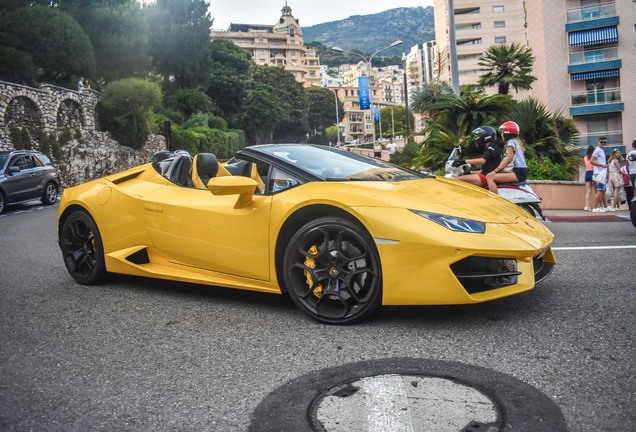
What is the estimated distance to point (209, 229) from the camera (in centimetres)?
427

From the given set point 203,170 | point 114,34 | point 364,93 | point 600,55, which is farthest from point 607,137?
point 203,170

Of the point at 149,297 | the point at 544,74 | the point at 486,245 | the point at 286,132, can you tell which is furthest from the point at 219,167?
the point at 286,132

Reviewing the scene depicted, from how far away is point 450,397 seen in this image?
8.34ft

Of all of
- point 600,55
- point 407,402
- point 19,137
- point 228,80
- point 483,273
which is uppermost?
point 228,80

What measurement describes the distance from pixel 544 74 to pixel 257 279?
152ft

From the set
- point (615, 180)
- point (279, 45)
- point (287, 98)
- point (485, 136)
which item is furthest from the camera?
point (279, 45)

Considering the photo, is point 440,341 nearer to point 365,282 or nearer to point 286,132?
point 365,282

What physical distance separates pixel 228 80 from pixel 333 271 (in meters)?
67.7

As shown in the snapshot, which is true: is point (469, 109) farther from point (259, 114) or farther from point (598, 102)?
point (259, 114)

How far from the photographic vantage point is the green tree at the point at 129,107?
36.5m

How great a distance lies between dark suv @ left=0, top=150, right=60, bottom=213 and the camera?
54.0 feet

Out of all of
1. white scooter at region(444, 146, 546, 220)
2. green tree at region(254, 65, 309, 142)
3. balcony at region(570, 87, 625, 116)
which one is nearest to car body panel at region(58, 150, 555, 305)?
white scooter at region(444, 146, 546, 220)

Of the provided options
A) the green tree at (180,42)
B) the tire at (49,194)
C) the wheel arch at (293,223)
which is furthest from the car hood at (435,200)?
the green tree at (180,42)

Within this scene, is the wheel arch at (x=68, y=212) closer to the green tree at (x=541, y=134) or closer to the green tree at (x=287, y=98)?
the green tree at (x=541, y=134)
